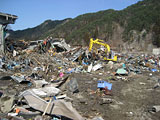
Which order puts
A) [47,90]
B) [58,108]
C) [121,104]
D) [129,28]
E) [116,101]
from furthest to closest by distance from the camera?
[129,28]
[116,101]
[47,90]
[121,104]
[58,108]

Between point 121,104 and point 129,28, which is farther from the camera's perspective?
point 129,28

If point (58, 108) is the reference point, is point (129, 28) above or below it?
above

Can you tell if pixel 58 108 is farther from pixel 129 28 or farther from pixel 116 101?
pixel 129 28

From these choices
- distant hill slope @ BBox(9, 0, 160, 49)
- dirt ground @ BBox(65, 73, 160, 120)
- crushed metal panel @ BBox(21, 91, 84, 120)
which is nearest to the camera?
crushed metal panel @ BBox(21, 91, 84, 120)

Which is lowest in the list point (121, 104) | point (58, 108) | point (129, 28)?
point (121, 104)

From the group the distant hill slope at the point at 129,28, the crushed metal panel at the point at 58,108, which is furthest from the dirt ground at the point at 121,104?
the distant hill slope at the point at 129,28

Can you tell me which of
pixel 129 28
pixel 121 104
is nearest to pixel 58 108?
pixel 121 104

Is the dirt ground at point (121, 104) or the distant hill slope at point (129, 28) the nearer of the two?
the dirt ground at point (121, 104)

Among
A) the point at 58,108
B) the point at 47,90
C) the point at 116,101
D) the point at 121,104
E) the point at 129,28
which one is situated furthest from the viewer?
the point at 129,28

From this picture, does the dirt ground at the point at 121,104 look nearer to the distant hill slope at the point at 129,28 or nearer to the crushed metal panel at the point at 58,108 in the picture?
the crushed metal panel at the point at 58,108

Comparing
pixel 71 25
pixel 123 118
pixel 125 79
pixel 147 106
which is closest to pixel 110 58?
pixel 125 79

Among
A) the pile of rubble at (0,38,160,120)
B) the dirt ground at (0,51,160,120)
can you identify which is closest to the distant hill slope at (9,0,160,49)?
the pile of rubble at (0,38,160,120)

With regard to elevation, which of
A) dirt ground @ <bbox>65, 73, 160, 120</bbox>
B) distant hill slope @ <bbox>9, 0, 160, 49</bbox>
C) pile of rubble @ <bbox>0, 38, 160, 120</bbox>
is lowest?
dirt ground @ <bbox>65, 73, 160, 120</bbox>

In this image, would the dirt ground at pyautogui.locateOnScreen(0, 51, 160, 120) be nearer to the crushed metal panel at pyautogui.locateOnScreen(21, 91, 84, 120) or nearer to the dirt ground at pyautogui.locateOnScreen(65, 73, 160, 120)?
the dirt ground at pyautogui.locateOnScreen(65, 73, 160, 120)
